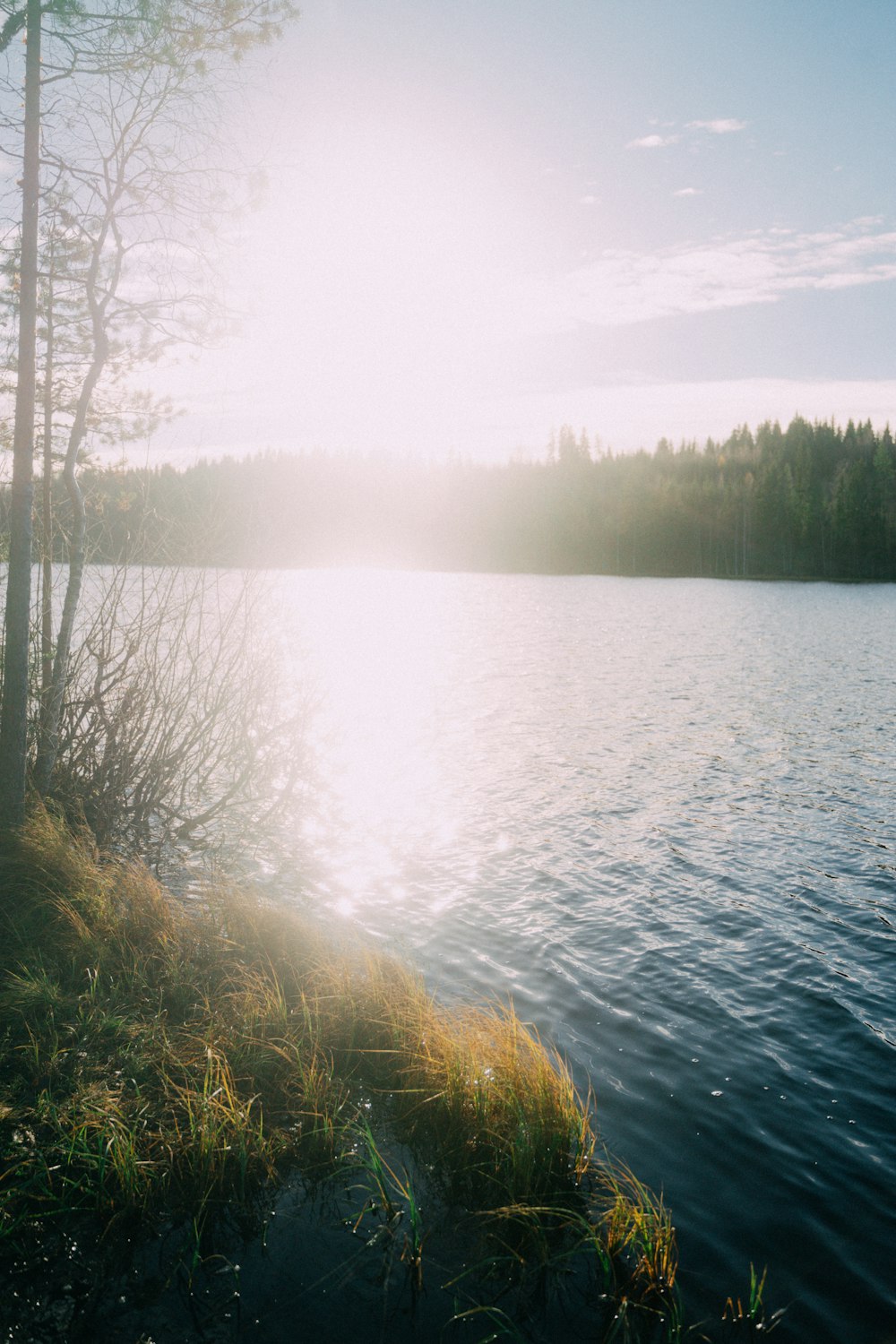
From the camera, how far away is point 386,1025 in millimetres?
7570

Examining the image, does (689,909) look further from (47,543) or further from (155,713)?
(47,543)

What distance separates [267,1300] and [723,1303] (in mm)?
2872

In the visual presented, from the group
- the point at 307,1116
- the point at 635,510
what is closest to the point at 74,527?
the point at 307,1116

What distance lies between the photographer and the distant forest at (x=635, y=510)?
12719 cm

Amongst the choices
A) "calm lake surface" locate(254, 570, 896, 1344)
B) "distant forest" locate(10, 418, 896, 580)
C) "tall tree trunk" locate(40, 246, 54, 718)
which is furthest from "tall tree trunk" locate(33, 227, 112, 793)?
"distant forest" locate(10, 418, 896, 580)

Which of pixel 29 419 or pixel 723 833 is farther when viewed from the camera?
pixel 723 833

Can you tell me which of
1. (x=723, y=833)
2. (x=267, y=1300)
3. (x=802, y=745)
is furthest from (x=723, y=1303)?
(x=802, y=745)

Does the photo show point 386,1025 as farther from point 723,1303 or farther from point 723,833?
point 723,833

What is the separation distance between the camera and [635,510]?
136250 mm

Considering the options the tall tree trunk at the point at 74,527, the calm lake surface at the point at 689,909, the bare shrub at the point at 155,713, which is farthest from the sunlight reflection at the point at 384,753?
the tall tree trunk at the point at 74,527

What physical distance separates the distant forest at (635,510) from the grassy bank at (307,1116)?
71.6 meters

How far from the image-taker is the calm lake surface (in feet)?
21.0

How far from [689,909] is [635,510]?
130603 mm

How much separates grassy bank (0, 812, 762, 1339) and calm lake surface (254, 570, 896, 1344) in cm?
76
